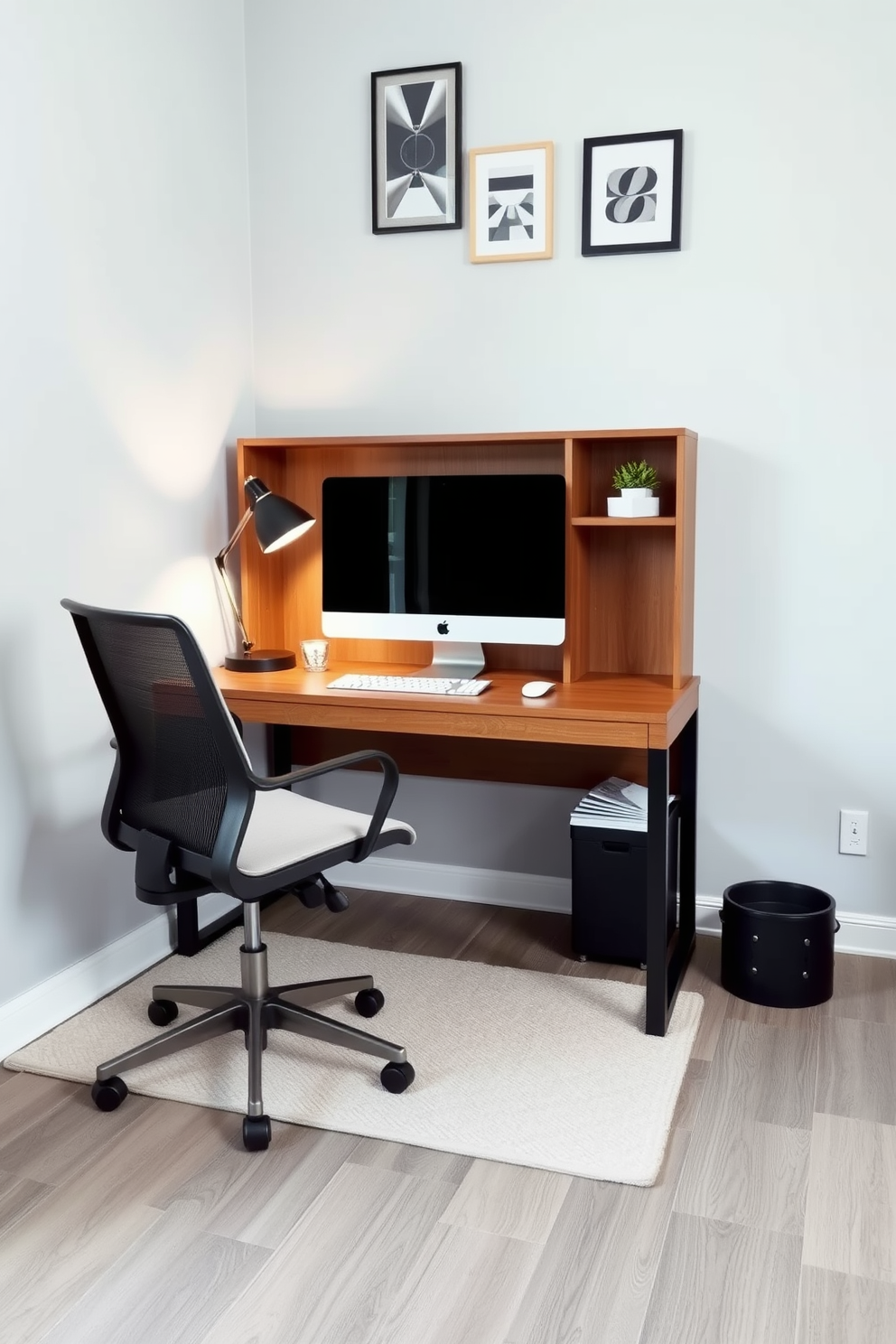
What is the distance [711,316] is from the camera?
111 inches

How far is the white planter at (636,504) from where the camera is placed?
8.79ft

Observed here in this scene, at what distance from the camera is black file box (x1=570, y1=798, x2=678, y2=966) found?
2.73 metres

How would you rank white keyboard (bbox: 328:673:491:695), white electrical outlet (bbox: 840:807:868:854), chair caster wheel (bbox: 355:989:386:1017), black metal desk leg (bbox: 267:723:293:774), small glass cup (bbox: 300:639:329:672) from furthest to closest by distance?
black metal desk leg (bbox: 267:723:293:774), small glass cup (bbox: 300:639:329:672), white electrical outlet (bbox: 840:807:868:854), white keyboard (bbox: 328:673:491:695), chair caster wheel (bbox: 355:989:386:1017)

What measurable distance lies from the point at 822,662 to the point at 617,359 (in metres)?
0.92

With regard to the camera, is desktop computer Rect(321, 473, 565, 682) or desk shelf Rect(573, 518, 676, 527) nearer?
desk shelf Rect(573, 518, 676, 527)

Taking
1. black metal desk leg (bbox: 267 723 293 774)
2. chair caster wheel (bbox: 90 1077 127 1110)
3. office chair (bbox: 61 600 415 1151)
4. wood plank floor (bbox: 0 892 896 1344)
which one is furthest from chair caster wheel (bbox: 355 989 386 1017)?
black metal desk leg (bbox: 267 723 293 774)

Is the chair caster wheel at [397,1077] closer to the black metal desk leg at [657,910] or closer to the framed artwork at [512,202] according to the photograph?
the black metal desk leg at [657,910]

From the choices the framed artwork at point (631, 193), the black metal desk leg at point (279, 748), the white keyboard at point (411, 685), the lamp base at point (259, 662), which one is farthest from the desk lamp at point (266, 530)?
the framed artwork at point (631, 193)

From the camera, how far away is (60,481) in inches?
97.7

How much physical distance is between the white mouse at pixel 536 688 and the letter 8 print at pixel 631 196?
1.18 m

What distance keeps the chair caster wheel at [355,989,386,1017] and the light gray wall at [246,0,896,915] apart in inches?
31.8

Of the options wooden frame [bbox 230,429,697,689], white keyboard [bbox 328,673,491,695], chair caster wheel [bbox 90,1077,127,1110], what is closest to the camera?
chair caster wheel [bbox 90,1077,127,1110]

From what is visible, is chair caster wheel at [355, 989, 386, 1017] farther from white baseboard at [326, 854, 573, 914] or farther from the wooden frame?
the wooden frame

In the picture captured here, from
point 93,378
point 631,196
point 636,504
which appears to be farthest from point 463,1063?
point 631,196
